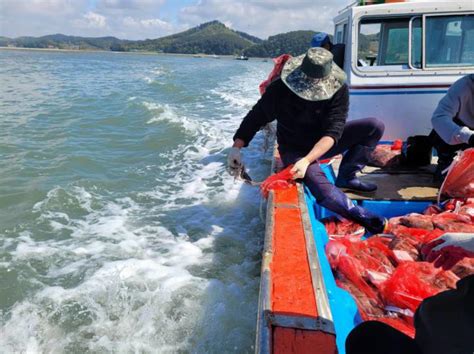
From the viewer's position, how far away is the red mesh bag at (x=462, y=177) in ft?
12.4

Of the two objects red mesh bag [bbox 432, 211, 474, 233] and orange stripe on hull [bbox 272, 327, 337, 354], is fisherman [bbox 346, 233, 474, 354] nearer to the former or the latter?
orange stripe on hull [bbox 272, 327, 337, 354]

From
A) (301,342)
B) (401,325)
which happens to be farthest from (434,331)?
(401,325)

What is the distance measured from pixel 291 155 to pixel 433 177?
2032 mm

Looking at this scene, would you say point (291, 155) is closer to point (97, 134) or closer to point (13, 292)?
point (13, 292)

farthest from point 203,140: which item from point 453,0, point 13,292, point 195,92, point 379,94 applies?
point 195,92

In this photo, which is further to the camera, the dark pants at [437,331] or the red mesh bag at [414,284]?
the red mesh bag at [414,284]

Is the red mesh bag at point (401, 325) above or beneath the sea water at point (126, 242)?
above

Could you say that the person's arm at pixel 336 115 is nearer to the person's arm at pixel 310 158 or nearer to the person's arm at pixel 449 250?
the person's arm at pixel 310 158

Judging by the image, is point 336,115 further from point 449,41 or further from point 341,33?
point 341,33

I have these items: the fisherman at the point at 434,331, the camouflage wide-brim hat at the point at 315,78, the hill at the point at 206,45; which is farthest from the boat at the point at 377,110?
the hill at the point at 206,45

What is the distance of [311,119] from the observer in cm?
372

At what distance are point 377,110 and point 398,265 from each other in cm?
335

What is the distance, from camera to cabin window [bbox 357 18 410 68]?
226 inches

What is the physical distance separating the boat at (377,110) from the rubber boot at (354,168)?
5.8 inches
